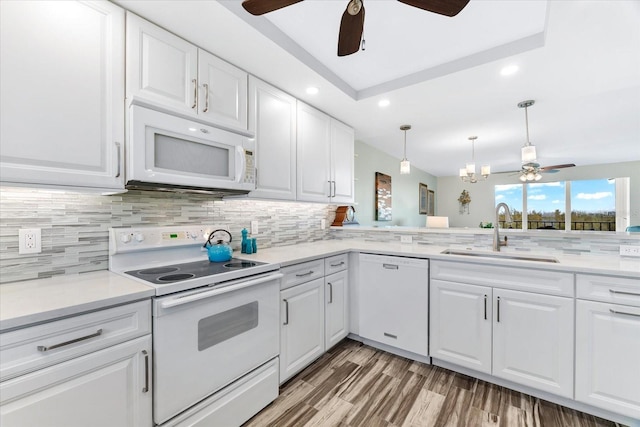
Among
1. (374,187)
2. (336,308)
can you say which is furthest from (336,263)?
(374,187)

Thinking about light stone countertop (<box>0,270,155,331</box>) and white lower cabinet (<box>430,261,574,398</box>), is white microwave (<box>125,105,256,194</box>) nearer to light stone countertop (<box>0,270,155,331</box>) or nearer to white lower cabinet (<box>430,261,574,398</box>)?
light stone countertop (<box>0,270,155,331</box>)

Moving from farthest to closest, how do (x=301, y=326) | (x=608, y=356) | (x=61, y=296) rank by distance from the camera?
(x=301, y=326)
(x=608, y=356)
(x=61, y=296)

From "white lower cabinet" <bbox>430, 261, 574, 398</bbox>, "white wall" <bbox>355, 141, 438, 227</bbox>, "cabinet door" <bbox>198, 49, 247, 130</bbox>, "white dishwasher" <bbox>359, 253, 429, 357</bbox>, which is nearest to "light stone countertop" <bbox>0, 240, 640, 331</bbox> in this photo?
"white lower cabinet" <bbox>430, 261, 574, 398</bbox>

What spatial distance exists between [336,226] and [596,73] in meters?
2.63

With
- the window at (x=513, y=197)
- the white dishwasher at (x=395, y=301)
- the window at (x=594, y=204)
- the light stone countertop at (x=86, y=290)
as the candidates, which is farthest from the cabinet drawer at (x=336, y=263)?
the window at (x=594, y=204)

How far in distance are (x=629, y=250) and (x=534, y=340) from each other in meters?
0.95

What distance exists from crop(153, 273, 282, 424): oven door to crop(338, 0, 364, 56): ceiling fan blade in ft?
4.54

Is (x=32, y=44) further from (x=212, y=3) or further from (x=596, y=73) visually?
(x=596, y=73)

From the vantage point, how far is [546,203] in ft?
23.2

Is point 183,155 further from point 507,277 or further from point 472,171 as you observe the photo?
point 472,171

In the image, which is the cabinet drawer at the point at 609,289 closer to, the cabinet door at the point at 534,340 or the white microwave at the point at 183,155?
the cabinet door at the point at 534,340

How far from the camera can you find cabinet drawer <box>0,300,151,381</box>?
2.92ft

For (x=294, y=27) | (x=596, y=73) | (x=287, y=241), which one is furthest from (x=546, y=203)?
(x=294, y=27)

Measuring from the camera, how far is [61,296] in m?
1.10
